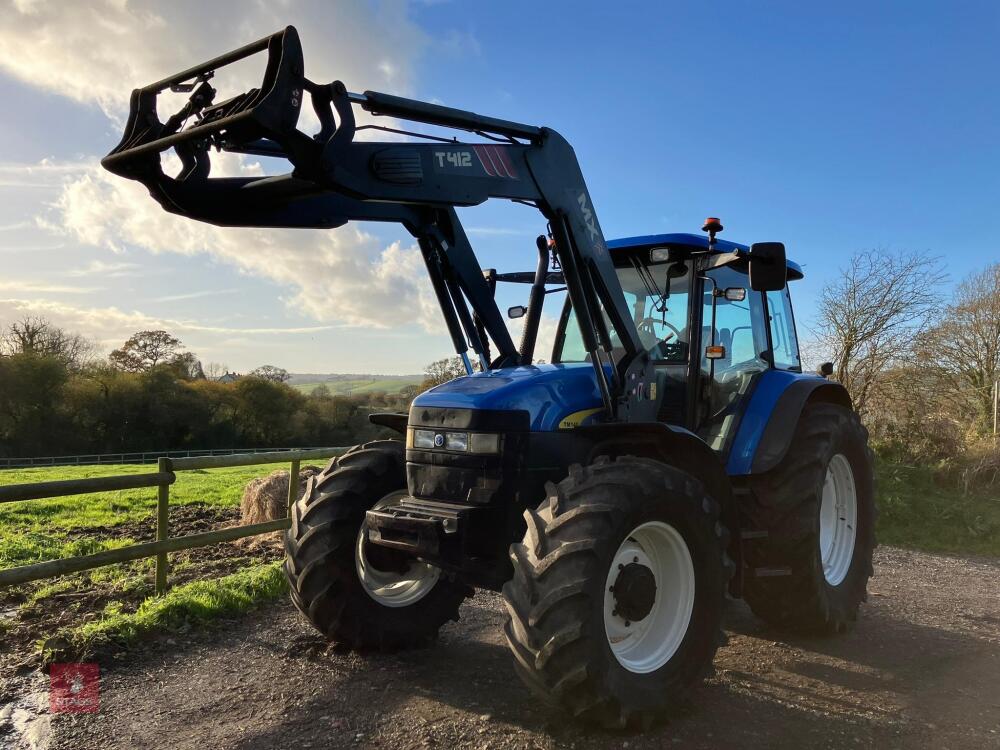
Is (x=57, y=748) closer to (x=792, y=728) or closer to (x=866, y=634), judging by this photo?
(x=792, y=728)

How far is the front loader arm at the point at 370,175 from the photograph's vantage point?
10.8 feet

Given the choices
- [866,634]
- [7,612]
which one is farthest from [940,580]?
[7,612]

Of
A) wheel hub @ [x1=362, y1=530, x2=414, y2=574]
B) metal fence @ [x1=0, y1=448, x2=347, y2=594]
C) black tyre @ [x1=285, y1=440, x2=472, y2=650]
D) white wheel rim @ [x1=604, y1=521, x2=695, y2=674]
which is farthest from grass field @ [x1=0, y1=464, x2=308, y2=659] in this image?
white wheel rim @ [x1=604, y1=521, x2=695, y2=674]

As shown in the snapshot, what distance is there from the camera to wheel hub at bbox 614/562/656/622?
11.6 ft

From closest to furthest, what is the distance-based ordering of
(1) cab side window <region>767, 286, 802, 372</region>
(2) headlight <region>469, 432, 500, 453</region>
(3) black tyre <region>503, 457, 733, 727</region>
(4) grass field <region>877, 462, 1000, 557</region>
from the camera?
1. (3) black tyre <region>503, 457, 733, 727</region>
2. (2) headlight <region>469, 432, 500, 453</region>
3. (1) cab side window <region>767, 286, 802, 372</region>
4. (4) grass field <region>877, 462, 1000, 557</region>

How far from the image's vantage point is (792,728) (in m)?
3.53

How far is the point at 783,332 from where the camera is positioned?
5.82 metres

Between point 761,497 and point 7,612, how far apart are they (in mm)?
5414

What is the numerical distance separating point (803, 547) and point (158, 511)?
475 centimetres

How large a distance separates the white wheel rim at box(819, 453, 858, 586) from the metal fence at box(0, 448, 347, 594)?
15.0 feet

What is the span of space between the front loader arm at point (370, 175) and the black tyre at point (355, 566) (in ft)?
4.12

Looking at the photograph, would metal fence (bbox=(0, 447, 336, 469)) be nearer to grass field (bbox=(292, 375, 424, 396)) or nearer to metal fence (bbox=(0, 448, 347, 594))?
grass field (bbox=(292, 375, 424, 396))

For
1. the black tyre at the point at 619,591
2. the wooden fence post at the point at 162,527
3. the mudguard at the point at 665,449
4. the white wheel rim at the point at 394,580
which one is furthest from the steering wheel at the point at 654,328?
the wooden fence post at the point at 162,527

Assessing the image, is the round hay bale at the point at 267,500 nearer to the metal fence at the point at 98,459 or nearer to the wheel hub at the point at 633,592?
the wheel hub at the point at 633,592
